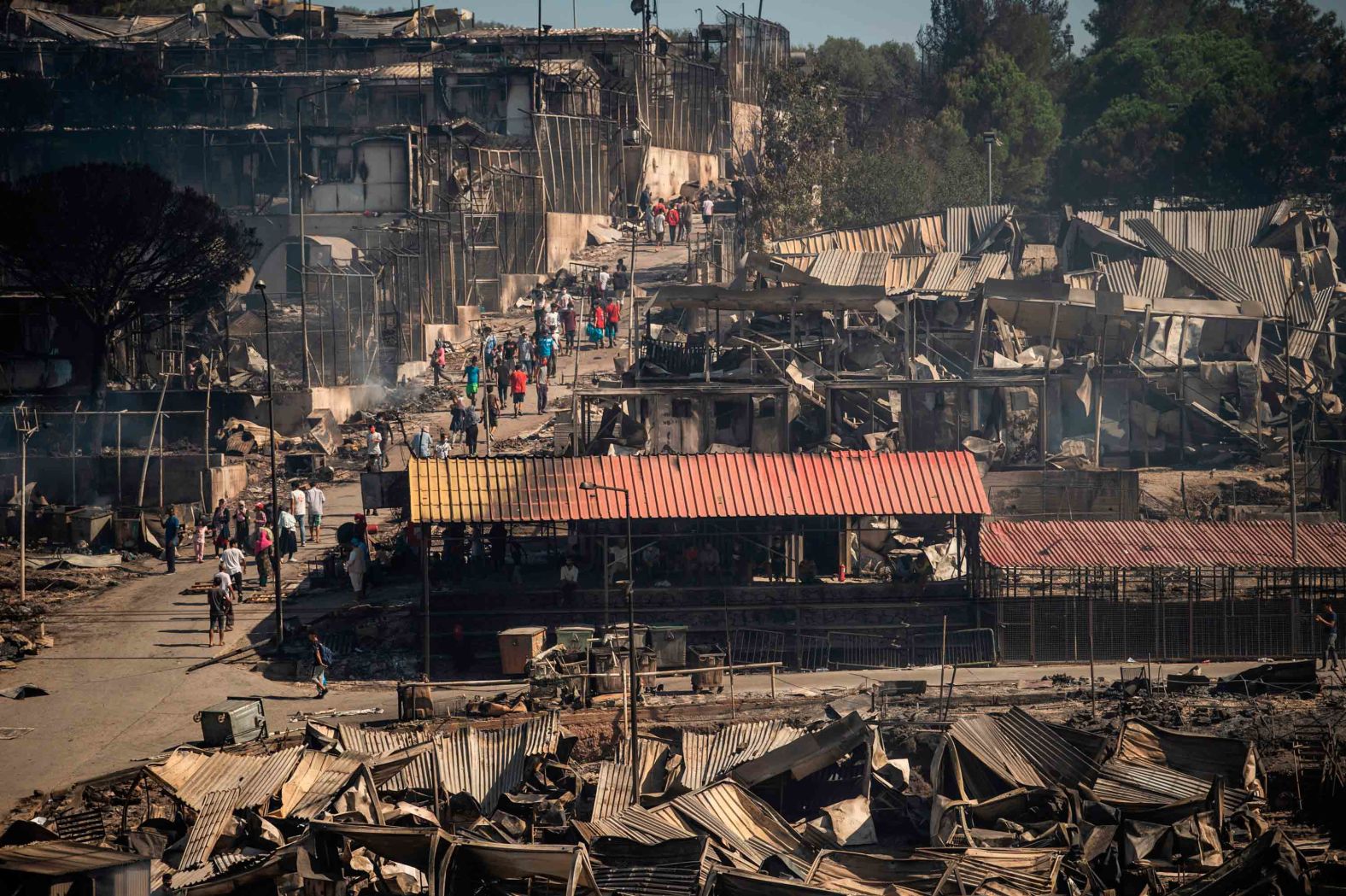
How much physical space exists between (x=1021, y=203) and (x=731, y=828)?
2214 inches

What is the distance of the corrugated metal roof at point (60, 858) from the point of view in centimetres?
2098

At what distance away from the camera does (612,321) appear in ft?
165

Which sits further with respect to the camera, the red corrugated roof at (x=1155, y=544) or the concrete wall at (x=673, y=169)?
the concrete wall at (x=673, y=169)

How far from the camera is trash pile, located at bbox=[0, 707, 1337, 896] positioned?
22.5 m

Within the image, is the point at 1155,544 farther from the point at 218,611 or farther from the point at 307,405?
the point at 307,405

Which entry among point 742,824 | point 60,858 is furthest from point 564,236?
point 60,858

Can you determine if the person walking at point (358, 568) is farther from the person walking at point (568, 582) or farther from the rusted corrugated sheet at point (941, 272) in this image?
the rusted corrugated sheet at point (941, 272)

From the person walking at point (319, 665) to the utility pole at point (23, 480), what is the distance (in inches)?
295

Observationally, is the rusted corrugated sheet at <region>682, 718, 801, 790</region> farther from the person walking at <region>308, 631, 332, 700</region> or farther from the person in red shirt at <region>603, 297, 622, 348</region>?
the person in red shirt at <region>603, 297, 622, 348</region>

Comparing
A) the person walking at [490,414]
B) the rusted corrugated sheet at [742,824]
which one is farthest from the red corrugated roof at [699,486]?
the rusted corrugated sheet at [742,824]

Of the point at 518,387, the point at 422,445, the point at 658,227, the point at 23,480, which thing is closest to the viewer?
the point at 23,480

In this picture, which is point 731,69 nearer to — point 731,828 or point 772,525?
point 772,525

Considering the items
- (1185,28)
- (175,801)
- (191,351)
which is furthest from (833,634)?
(1185,28)

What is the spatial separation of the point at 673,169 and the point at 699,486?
131 ft
